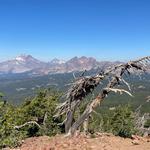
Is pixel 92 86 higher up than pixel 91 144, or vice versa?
pixel 92 86

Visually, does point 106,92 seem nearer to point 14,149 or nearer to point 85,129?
point 85,129

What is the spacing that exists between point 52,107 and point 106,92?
1727 centimetres

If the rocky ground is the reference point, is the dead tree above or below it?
above

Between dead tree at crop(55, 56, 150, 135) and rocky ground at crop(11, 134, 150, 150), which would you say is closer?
rocky ground at crop(11, 134, 150, 150)

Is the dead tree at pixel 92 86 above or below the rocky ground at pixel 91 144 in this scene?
above

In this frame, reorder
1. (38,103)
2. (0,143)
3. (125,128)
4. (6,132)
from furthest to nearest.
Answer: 1. (38,103)
2. (125,128)
3. (6,132)
4. (0,143)

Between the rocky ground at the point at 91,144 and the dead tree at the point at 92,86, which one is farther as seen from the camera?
the dead tree at the point at 92,86

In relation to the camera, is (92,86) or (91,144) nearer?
(91,144)

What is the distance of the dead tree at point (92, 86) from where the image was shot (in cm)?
2497

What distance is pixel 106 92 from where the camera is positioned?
1004 inches

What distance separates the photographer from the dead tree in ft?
81.9

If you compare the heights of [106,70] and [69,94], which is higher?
[106,70]

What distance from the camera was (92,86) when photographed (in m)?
25.9

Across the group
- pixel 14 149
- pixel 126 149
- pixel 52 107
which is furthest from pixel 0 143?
pixel 52 107
